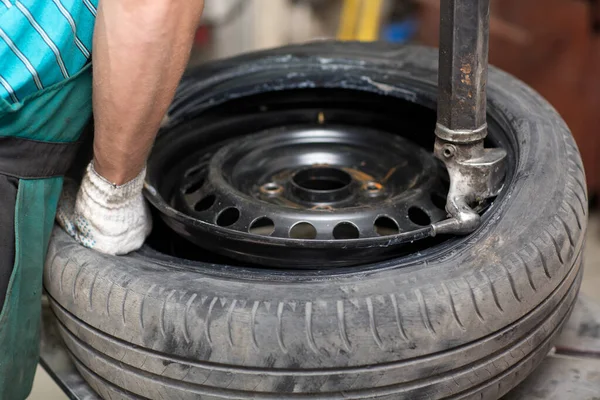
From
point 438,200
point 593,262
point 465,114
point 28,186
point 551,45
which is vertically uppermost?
point 465,114

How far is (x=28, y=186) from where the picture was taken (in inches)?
40.6

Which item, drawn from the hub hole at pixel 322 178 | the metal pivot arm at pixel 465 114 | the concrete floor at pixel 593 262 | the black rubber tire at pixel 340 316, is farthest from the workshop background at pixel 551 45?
the black rubber tire at pixel 340 316

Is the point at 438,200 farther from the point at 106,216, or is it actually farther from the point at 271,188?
the point at 106,216

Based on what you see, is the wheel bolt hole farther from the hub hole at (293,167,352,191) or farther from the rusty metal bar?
the rusty metal bar

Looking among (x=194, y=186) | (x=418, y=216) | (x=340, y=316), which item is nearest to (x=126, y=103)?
(x=340, y=316)

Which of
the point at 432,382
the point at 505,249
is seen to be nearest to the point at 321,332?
the point at 432,382

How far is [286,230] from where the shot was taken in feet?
3.92

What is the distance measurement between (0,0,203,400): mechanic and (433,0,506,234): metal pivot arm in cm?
35

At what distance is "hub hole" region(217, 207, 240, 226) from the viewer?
131 centimetres

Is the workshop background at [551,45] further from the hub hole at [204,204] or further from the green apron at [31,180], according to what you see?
the green apron at [31,180]

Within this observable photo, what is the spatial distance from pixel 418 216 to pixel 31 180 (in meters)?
0.68

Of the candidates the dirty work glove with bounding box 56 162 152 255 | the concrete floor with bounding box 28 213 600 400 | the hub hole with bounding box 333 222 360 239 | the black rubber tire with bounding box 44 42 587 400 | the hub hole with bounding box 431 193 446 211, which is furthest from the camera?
the concrete floor with bounding box 28 213 600 400

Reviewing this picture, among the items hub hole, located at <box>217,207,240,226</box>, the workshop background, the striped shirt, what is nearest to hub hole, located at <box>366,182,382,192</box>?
hub hole, located at <box>217,207,240,226</box>

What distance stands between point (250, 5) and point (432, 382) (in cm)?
269
